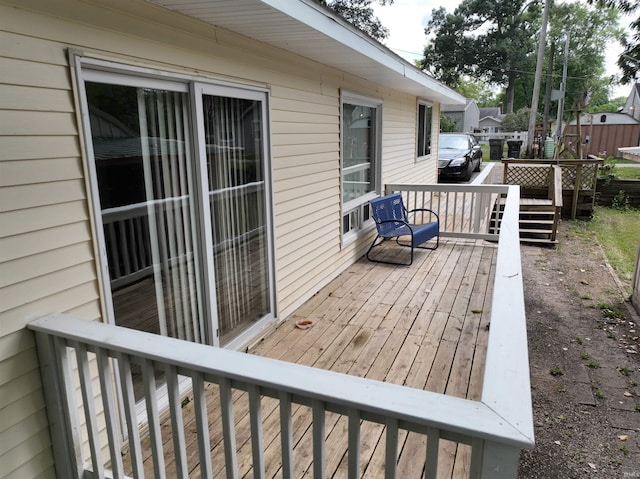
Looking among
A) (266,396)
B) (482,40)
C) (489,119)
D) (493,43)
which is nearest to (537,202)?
(266,396)

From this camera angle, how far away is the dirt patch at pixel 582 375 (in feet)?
8.09

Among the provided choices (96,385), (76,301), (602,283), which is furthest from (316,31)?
(602,283)

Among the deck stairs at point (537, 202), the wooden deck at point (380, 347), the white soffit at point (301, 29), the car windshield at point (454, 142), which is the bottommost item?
the wooden deck at point (380, 347)

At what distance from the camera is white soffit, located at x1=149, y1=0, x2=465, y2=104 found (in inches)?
88.3

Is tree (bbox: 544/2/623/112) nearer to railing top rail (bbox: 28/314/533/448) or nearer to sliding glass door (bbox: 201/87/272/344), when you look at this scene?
sliding glass door (bbox: 201/87/272/344)

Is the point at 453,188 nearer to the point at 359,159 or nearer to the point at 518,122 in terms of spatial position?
the point at 359,159

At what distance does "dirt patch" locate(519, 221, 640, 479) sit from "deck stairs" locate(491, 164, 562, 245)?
167 cm

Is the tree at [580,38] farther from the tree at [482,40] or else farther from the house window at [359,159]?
the house window at [359,159]

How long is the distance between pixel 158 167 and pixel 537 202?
25.7 feet

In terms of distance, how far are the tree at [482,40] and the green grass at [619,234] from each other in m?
29.6

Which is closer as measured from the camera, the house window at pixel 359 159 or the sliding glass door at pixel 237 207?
the sliding glass door at pixel 237 207

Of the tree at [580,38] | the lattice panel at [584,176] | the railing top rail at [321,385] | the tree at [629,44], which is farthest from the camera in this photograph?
the tree at [580,38]

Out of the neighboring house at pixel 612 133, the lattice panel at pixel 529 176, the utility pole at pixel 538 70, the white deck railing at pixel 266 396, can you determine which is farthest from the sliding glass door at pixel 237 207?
the neighboring house at pixel 612 133

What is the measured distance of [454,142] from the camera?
15.0 m
